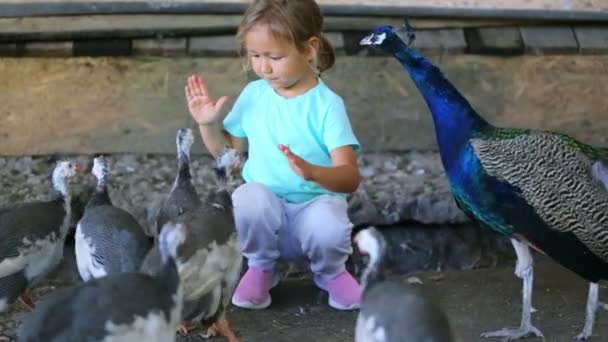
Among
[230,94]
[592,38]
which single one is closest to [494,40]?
[592,38]

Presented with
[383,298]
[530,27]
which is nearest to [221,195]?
[383,298]

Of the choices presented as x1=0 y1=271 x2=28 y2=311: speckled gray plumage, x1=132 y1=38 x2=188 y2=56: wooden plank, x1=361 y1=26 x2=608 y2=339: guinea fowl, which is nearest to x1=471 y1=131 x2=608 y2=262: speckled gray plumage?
x1=361 y1=26 x2=608 y2=339: guinea fowl

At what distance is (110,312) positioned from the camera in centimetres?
278

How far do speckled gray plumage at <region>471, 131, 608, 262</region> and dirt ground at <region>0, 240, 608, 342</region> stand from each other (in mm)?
429

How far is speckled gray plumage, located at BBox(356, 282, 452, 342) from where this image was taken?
2.71 metres

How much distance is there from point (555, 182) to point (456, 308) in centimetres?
68

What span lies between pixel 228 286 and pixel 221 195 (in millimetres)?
291

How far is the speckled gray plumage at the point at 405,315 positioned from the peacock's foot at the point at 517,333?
964 mm

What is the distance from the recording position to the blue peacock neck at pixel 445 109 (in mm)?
3715

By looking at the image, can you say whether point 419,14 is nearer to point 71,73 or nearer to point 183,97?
point 183,97

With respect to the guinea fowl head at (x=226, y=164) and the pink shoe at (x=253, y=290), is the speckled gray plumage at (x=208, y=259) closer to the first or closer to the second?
the guinea fowl head at (x=226, y=164)

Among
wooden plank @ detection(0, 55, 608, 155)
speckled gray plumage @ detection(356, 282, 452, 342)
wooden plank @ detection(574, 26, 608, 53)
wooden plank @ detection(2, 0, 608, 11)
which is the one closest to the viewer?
speckled gray plumage @ detection(356, 282, 452, 342)

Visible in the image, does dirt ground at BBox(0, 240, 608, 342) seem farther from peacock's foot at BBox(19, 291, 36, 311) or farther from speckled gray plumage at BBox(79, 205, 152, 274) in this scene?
speckled gray plumage at BBox(79, 205, 152, 274)

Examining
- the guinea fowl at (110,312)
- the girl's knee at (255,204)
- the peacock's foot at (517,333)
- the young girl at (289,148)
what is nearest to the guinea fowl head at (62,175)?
the young girl at (289,148)
